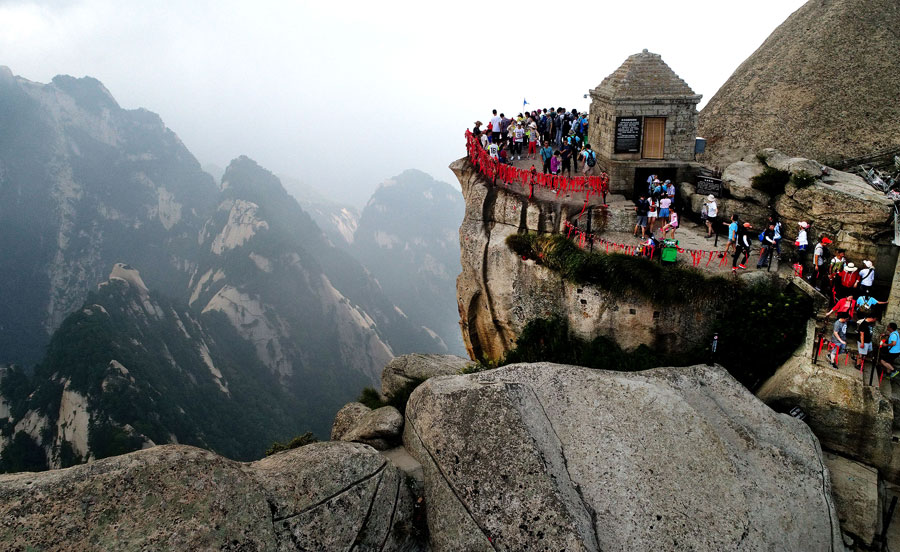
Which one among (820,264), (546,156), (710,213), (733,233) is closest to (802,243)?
(820,264)

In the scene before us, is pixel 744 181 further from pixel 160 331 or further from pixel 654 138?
pixel 160 331

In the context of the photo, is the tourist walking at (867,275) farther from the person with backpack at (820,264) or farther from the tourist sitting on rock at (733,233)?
the tourist sitting on rock at (733,233)

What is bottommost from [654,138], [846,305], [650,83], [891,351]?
[891,351]

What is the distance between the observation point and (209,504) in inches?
513

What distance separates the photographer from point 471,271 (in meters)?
27.8

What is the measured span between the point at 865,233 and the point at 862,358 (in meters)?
5.50

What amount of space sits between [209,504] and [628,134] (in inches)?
860

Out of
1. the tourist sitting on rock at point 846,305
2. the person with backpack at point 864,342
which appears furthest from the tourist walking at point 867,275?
the person with backpack at point 864,342

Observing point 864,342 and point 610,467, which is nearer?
point 610,467

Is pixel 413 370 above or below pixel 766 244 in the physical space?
below

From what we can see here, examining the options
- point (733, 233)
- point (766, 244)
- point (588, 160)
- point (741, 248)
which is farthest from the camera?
point (588, 160)

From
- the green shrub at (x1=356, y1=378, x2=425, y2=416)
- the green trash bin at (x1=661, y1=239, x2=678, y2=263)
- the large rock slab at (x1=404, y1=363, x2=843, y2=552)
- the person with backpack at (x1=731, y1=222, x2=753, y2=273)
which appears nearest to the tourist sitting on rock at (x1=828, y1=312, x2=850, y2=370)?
the large rock slab at (x1=404, y1=363, x2=843, y2=552)

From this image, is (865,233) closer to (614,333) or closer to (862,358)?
(862,358)

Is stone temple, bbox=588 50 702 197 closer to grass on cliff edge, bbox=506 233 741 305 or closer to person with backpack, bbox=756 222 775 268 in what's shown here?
A: grass on cliff edge, bbox=506 233 741 305
